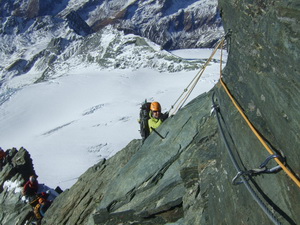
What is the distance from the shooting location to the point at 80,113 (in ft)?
192

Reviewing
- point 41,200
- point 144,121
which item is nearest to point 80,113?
point 41,200

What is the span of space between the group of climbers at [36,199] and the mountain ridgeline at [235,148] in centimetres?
426

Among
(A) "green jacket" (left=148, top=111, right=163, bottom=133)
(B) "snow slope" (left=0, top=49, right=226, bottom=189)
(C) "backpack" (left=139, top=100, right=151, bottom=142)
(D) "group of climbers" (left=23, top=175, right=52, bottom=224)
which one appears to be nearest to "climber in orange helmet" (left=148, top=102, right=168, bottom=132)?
(A) "green jacket" (left=148, top=111, right=163, bottom=133)

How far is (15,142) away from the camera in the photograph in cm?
5488

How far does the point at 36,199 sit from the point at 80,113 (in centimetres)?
4367

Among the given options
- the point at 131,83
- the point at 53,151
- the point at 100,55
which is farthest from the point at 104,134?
the point at 100,55

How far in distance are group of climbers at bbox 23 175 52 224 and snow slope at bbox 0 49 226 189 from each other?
45.5ft

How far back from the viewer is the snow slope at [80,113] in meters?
38.8

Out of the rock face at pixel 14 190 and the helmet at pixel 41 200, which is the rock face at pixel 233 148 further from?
the rock face at pixel 14 190

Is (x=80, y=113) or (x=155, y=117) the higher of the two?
(x=155, y=117)

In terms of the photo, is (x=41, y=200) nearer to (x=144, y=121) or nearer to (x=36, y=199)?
(x=36, y=199)

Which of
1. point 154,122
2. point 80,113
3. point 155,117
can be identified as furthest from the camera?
point 80,113

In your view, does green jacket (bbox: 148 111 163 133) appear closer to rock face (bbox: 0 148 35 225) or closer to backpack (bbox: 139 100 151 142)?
backpack (bbox: 139 100 151 142)

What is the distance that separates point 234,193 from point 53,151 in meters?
39.5
